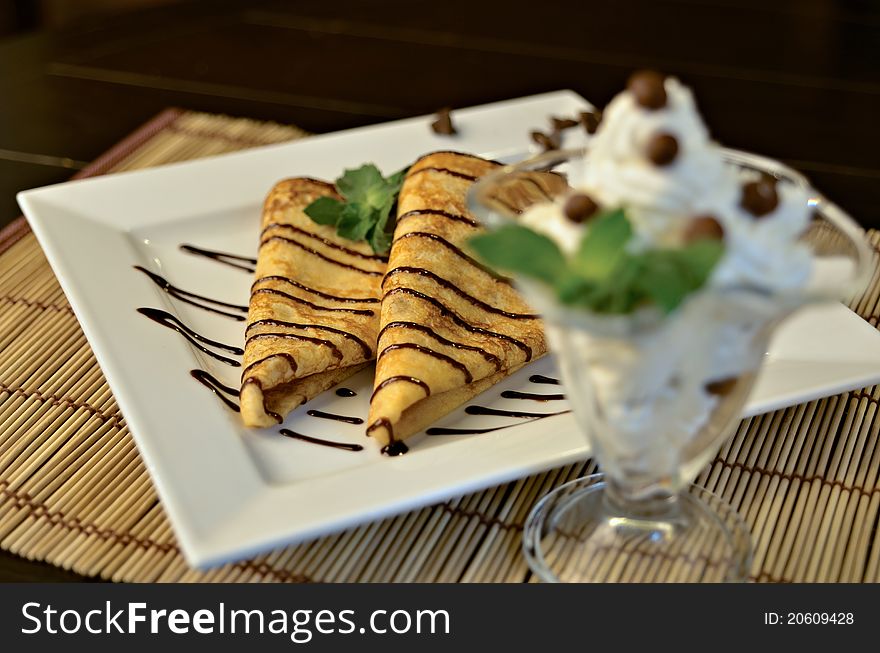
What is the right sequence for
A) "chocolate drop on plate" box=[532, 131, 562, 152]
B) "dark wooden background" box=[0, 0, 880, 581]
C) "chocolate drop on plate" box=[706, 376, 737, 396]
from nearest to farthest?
"chocolate drop on plate" box=[706, 376, 737, 396] → "chocolate drop on plate" box=[532, 131, 562, 152] → "dark wooden background" box=[0, 0, 880, 581]

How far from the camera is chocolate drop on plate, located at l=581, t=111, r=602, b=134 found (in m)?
2.80

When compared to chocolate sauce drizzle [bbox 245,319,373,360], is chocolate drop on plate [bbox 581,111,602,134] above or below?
below

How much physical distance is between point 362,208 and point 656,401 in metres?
1.19

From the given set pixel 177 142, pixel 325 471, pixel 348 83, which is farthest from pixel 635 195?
pixel 348 83

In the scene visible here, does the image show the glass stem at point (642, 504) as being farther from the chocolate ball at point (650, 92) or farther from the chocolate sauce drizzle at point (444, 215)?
the chocolate sauce drizzle at point (444, 215)

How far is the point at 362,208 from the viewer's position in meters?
2.46

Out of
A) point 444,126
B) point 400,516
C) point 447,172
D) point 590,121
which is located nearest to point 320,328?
point 400,516

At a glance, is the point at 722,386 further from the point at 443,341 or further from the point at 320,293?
the point at 320,293

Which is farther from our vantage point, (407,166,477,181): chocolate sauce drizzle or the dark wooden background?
the dark wooden background

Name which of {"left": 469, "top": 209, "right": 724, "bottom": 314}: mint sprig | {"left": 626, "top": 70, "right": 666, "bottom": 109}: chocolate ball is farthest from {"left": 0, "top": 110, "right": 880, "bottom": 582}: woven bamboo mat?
{"left": 626, "top": 70, "right": 666, "bottom": 109}: chocolate ball

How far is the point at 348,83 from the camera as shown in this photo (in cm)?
353

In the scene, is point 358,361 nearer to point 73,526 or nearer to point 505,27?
point 73,526

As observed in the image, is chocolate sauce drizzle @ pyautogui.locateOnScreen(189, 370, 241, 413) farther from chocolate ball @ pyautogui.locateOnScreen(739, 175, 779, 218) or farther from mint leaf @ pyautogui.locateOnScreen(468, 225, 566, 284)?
chocolate ball @ pyautogui.locateOnScreen(739, 175, 779, 218)

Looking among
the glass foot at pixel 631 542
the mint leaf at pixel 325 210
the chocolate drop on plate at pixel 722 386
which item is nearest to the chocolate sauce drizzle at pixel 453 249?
Answer: the mint leaf at pixel 325 210
